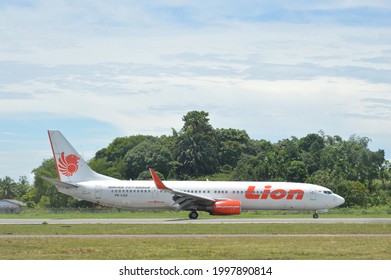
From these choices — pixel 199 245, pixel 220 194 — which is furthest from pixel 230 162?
pixel 199 245

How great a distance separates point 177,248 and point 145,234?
25.4 feet

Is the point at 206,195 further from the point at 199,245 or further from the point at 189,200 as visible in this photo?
the point at 199,245

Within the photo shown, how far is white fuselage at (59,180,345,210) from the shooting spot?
176ft

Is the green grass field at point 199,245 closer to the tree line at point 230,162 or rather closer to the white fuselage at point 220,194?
the white fuselage at point 220,194

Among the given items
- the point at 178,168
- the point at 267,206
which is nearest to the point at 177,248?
the point at 267,206

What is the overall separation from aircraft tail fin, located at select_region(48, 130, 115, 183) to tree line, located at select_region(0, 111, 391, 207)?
22.6 m

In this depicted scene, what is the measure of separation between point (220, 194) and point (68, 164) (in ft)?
38.1

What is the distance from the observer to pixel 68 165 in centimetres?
5506

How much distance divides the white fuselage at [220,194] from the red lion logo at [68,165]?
4.67ft

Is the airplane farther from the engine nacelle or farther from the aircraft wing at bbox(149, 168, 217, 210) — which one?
the engine nacelle

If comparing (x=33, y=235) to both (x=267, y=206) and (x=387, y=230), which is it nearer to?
(x=387, y=230)

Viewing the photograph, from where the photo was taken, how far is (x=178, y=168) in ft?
353

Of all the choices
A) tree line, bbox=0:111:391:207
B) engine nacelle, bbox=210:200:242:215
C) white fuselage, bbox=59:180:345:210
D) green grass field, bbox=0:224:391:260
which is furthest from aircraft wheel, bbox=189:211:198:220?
tree line, bbox=0:111:391:207
